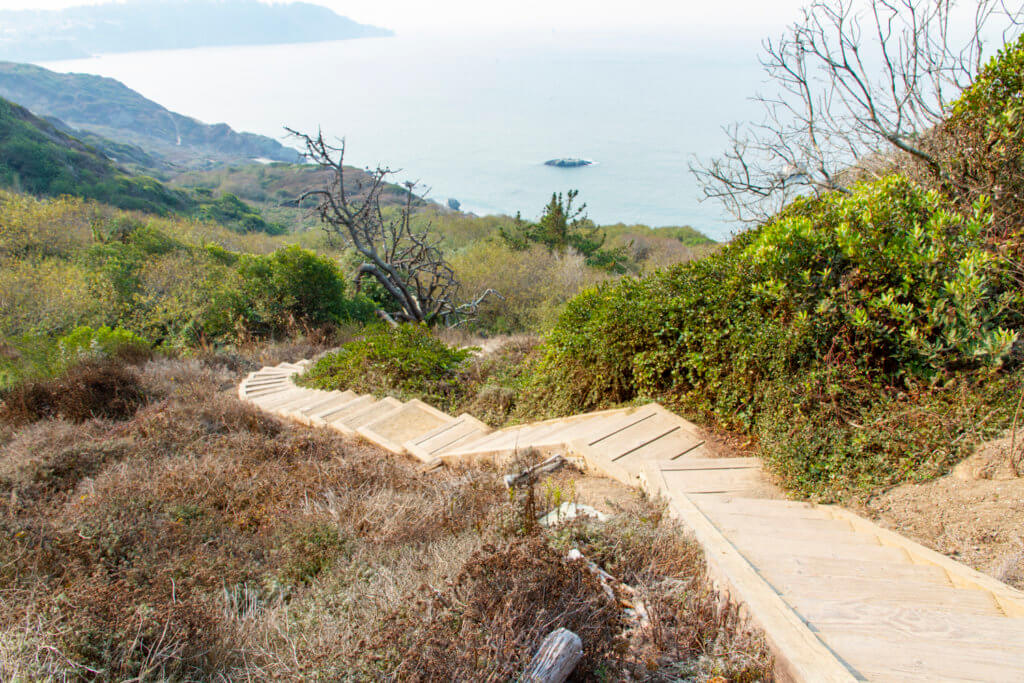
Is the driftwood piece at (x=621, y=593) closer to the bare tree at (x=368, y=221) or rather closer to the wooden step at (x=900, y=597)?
the wooden step at (x=900, y=597)

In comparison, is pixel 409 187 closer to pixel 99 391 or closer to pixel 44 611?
pixel 99 391

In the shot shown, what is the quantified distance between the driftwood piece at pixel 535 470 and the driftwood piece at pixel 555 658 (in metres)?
1.82

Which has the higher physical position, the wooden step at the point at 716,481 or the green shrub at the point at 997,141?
the green shrub at the point at 997,141

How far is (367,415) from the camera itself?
6.83 meters

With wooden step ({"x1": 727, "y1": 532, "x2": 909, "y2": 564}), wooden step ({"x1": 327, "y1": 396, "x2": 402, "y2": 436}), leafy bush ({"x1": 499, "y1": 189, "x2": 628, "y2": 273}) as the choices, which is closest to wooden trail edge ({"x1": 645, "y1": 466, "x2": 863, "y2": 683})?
wooden step ({"x1": 727, "y1": 532, "x2": 909, "y2": 564})

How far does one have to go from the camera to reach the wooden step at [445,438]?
17.8 ft

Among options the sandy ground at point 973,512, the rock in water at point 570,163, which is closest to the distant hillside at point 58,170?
the rock in water at point 570,163

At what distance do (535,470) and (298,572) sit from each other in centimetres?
180

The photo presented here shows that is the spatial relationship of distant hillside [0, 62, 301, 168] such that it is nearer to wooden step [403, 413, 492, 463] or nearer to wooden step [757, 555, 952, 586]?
wooden step [403, 413, 492, 463]

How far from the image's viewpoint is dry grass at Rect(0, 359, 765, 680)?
2.15 m

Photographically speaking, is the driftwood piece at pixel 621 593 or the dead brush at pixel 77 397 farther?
the dead brush at pixel 77 397

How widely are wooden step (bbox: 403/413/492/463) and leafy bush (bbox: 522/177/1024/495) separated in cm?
184

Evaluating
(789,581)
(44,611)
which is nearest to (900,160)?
(789,581)

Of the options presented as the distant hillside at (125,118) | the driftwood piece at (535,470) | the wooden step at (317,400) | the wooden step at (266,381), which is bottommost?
the wooden step at (266,381)
